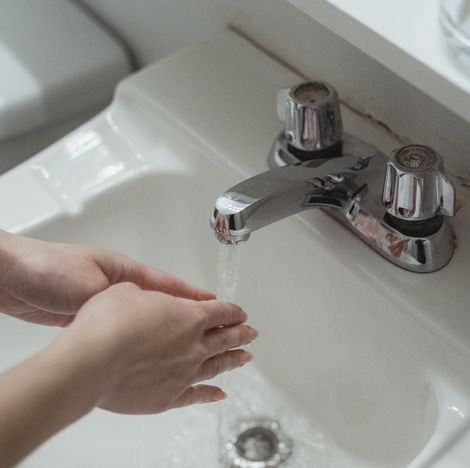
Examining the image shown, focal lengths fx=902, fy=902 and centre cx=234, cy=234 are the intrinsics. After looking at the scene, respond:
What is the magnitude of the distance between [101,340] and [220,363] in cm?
12

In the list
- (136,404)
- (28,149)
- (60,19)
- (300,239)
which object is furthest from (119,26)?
(136,404)

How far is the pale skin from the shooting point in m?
0.45

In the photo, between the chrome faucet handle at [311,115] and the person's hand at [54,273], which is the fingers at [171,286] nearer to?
the person's hand at [54,273]

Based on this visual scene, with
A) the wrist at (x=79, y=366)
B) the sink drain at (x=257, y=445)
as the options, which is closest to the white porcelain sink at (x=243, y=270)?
the sink drain at (x=257, y=445)

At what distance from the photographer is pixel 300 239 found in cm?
68

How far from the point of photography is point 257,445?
72 centimetres

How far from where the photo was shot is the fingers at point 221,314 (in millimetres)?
551

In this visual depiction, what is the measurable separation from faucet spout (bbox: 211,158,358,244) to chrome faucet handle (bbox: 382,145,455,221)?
0.15 ft

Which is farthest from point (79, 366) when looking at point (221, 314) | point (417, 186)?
point (417, 186)

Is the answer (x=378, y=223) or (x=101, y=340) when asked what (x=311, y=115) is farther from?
(x=101, y=340)

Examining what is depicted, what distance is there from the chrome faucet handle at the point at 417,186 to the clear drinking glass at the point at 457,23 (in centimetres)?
8

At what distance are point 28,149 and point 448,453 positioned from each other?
1.90ft

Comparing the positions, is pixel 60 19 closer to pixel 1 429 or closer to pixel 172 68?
pixel 172 68

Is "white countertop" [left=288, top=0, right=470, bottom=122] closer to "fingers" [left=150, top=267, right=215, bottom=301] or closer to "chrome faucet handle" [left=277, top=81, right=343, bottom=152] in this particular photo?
"chrome faucet handle" [left=277, top=81, right=343, bottom=152]
